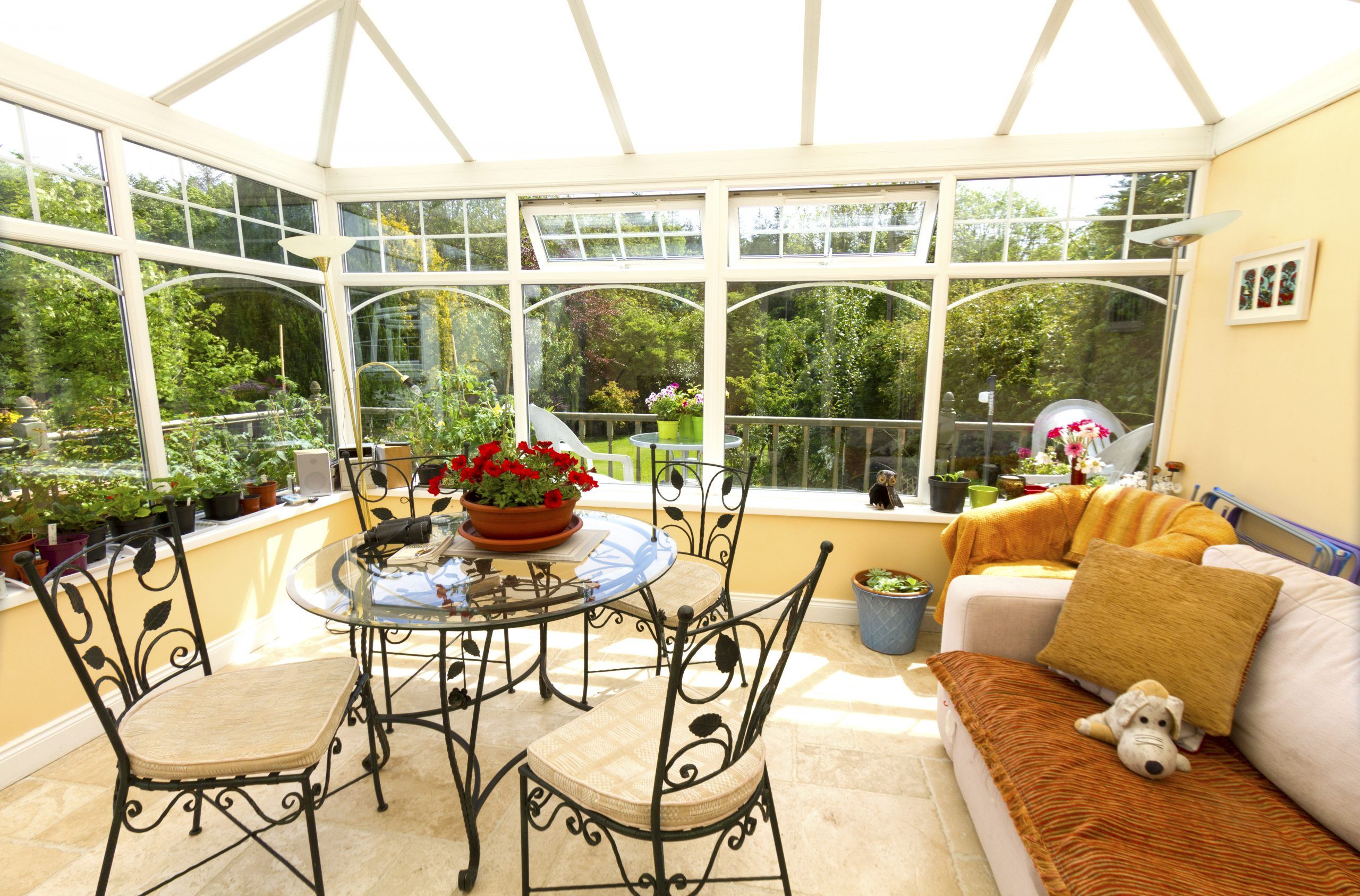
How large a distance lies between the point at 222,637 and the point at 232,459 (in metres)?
0.80

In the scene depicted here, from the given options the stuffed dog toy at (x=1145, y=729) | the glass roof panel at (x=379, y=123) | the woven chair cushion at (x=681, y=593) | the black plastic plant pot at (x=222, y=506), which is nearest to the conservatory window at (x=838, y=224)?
the glass roof panel at (x=379, y=123)

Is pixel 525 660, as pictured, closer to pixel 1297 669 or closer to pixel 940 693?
pixel 940 693

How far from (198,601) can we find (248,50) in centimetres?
225

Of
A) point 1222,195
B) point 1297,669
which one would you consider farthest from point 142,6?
point 1222,195

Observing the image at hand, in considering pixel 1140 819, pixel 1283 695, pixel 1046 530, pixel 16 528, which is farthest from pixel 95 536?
pixel 1046 530

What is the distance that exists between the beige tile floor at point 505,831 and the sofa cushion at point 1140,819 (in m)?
0.41

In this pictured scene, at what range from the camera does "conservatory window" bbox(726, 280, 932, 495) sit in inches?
123

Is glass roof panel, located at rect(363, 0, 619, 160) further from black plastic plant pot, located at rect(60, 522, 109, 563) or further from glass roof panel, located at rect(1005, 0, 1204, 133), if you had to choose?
black plastic plant pot, located at rect(60, 522, 109, 563)

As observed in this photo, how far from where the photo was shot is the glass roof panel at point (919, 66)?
229cm

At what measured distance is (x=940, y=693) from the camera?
220 cm

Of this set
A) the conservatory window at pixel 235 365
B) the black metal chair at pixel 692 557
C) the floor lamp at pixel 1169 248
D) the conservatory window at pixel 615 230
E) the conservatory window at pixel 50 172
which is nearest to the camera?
the conservatory window at pixel 50 172

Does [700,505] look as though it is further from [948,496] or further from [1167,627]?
[1167,627]

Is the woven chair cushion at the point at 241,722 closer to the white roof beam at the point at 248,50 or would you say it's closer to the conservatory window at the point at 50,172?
the conservatory window at the point at 50,172

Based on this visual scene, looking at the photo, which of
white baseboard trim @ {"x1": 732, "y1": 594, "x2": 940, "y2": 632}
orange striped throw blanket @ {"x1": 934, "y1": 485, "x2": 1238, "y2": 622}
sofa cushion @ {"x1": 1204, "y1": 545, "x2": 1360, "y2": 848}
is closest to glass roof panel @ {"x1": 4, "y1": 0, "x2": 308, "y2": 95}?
white baseboard trim @ {"x1": 732, "y1": 594, "x2": 940, "y2": 632}
